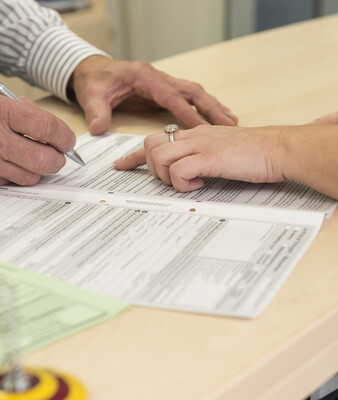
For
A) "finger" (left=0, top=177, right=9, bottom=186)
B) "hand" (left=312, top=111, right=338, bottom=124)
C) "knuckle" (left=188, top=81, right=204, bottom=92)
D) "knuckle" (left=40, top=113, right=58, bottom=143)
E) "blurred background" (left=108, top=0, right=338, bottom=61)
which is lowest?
"blurred background" (left=108, top=0, right=338, bottom=61)

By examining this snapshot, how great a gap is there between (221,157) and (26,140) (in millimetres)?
241

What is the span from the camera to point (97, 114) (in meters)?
1.10

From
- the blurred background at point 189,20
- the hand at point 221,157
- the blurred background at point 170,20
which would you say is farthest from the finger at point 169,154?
the blurred background at point 189,20

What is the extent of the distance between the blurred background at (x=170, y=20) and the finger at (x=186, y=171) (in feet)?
7.36

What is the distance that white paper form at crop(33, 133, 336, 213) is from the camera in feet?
2.65

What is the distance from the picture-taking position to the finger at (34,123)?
2.81 feet

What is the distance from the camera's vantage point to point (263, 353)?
1.72 ft

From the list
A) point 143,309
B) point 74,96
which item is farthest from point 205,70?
point 143,309

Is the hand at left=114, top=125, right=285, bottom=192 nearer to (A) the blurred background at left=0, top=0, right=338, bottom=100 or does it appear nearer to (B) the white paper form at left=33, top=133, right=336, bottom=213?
(B) the white paper form at left=33, top=133, right=336, bottom=213

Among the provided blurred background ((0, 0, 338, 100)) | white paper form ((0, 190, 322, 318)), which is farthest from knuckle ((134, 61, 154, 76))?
blurred background ((0, 0, 338, 100))

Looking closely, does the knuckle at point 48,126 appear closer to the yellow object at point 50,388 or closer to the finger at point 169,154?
the finger at point 169,154

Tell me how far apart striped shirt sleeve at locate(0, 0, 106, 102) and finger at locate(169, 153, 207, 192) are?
18.8 inches

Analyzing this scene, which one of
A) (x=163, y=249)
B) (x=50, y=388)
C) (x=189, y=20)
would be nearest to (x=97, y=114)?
(x=163, y=249)

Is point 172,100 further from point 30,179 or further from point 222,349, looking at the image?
point 222,349
